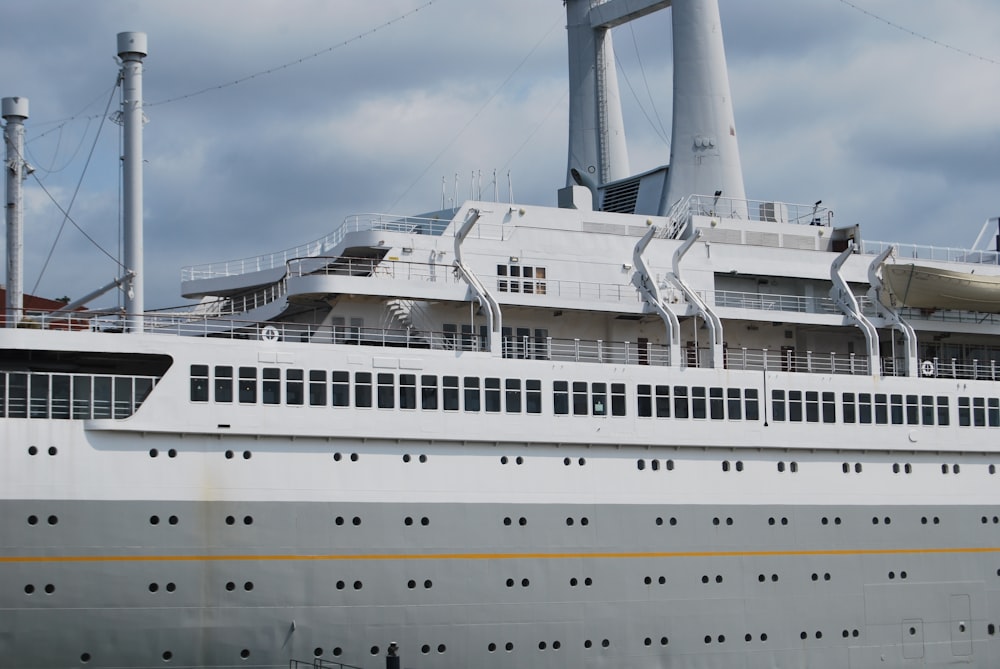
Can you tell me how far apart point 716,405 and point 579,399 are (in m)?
3.57

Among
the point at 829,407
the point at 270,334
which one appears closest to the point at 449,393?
the point at 270,334

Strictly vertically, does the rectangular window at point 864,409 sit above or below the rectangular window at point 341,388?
below

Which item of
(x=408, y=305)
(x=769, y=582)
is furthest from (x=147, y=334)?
(x=769, y=582)

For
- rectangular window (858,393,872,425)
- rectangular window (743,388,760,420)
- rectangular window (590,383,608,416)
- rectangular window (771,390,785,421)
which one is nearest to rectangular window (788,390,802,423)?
rectangular window (771,390,785,421)

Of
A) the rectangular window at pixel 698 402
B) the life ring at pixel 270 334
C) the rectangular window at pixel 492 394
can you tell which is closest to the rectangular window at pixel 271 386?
the life ring at pixel 270 334

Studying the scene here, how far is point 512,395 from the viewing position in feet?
96.1

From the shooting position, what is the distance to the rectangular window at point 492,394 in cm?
2903

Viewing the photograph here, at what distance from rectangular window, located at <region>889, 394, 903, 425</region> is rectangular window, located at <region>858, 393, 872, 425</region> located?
2.27 feet

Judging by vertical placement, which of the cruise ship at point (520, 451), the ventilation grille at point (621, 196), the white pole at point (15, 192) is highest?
the ventilation grille at point (621, 196)

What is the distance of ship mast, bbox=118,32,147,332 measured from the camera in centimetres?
2867

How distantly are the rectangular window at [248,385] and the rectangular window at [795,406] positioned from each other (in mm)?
12946

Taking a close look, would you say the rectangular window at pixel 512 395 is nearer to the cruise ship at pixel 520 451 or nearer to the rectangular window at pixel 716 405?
the cruise ship at pixel 520 451

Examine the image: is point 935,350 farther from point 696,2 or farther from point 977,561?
point 696,2

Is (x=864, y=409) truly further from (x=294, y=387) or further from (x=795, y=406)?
(x=294, y=387)
